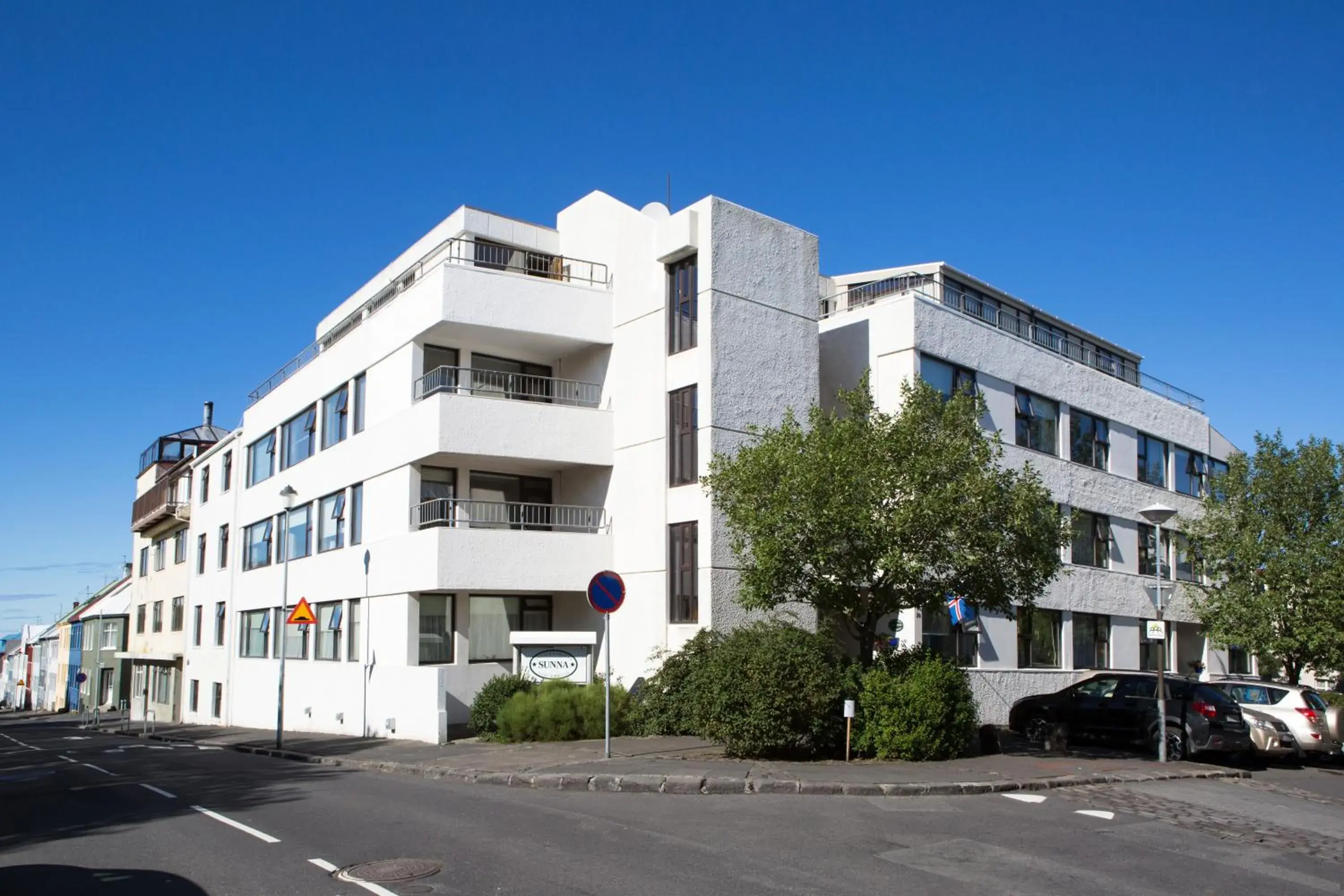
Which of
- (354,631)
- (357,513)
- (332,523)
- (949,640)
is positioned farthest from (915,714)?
(332,523)

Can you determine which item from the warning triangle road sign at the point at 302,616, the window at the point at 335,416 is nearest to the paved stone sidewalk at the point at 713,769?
the warning triangle road sign at the point at 302,616

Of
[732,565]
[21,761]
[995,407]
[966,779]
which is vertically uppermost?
[995,407]

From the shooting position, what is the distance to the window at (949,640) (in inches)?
990

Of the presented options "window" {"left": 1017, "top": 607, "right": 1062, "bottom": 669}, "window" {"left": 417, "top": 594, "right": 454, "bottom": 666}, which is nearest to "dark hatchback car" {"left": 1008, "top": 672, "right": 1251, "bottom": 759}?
"window" {"left": 1017, "top": 607, "right": 1062, "bottom": 669}

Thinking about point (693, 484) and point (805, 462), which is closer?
point (805, 462)

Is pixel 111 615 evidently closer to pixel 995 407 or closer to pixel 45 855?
pixel 995 407

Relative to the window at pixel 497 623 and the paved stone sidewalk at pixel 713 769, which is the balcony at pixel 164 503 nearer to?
the window at pixel 497 623

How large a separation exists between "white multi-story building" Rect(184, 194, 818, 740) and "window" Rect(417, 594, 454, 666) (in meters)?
0.04

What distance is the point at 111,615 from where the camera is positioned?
6481 cm

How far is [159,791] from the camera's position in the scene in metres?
14.7

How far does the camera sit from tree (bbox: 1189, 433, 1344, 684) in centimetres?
2820

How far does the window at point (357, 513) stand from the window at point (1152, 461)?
75.4 feet

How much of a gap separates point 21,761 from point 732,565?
50.2ft

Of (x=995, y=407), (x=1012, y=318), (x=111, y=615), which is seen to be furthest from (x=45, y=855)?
(x=111, y=615)
